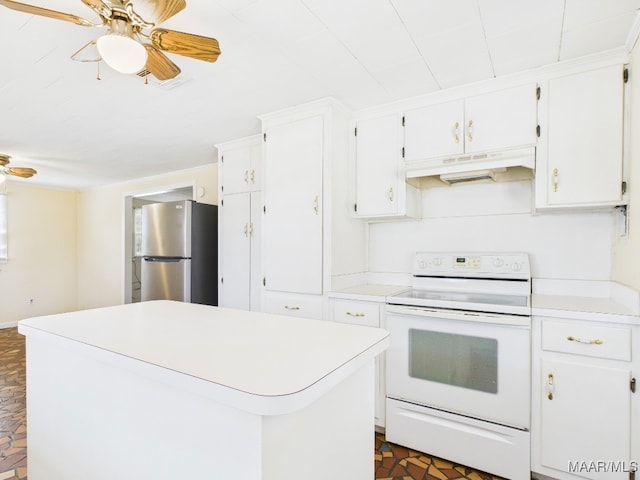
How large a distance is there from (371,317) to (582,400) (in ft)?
3.68

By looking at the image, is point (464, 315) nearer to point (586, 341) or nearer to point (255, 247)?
point (586, 341)

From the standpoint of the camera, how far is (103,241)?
5.62m

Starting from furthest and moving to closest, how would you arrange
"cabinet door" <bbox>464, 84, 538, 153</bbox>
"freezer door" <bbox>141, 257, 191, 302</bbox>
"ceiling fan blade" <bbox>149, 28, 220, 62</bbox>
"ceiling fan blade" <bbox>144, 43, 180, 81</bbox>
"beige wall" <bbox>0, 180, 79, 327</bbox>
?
"beige wall" <bbox>0, 180, 79, 327</bbox>
"freezer door" <bbox>141, 257, 191, 302</bbox>
"cabinet door" <bbox>464, 84, 538, 153</bbox>
"ceiling fan blade" <bbox>144, 43, 180, 81</bbox>
"ceiling fan blade" <bbox>149, 28, 220, 62</bbox>

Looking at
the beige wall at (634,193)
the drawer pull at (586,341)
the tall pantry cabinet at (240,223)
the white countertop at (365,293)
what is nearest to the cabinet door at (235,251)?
the tall pantry cabinet at (240,223)

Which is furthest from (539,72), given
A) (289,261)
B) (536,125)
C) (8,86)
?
(8,86)

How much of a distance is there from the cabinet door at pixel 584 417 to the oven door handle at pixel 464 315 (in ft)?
0.77

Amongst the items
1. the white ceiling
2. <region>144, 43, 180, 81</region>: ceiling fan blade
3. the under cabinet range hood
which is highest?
the white ceiling

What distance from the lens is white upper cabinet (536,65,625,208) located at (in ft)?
5.97

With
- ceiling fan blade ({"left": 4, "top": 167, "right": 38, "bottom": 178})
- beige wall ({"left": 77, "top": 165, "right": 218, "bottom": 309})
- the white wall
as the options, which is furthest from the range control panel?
ceiling fan blade ({"left": 4, "top": 167, "right": 38, "bottom": 178})

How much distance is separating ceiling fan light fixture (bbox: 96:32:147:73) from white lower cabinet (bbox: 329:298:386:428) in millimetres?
1734

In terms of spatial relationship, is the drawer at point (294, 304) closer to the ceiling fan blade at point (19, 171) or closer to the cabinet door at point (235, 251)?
the cabinet door at point (235, 251)

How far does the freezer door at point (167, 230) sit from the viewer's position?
333 cm

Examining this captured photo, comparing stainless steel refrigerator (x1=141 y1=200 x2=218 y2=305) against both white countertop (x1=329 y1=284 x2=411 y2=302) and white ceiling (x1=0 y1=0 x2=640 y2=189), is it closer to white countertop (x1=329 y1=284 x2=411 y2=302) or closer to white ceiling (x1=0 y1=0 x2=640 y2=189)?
white ceiling (x1=0 y1=0 x2=640 y2=189)

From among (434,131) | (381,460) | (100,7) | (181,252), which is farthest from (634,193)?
(181,252)
